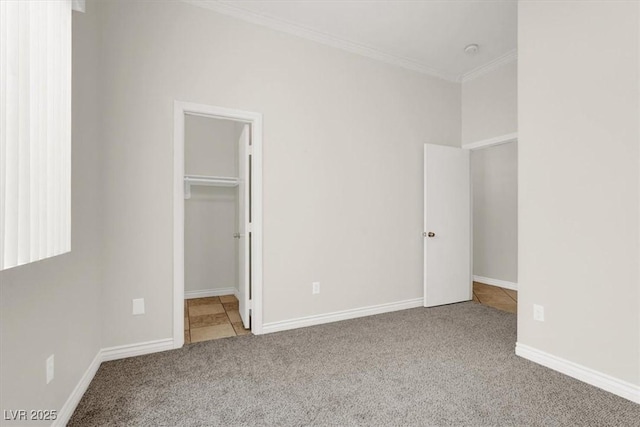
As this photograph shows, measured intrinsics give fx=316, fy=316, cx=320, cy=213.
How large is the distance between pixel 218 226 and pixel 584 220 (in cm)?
398

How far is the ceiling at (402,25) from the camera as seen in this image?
2.79m

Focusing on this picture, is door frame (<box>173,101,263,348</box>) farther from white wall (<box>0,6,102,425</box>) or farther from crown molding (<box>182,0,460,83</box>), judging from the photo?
crown molding (<box>182,0,460,83</box>)

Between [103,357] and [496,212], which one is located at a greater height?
[496,212]

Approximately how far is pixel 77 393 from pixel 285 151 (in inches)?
91.5

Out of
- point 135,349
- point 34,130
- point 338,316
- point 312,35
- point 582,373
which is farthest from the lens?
point 338,316

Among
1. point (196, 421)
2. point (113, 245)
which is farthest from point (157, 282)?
point (196, 421)

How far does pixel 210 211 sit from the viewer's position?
442 cm

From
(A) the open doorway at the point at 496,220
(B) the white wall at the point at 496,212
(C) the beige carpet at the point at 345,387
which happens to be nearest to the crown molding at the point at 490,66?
(A) the open doorway at the point at 496,220

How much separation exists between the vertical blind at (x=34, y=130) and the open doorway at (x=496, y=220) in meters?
4.81

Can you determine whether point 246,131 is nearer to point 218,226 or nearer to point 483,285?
point 218,226

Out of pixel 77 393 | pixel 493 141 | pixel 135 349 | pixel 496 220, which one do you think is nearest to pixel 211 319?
pixel 135 349

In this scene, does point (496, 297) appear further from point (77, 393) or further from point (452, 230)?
point (77, 393)

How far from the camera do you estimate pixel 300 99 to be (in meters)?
3.15

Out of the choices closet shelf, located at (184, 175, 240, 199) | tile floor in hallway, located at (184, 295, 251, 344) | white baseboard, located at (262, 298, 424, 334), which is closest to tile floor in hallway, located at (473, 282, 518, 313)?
white baseboard, located at (262, 298, 424, 334)
